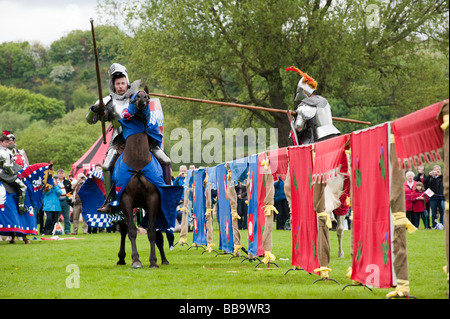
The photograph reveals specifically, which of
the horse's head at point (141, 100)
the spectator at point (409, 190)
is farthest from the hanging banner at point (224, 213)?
the spectator at point (409, 190)

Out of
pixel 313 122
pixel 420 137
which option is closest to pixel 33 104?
pixel 313 122

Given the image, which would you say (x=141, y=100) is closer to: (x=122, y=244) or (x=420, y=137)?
(x=122, y=244)

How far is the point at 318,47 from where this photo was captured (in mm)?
29125

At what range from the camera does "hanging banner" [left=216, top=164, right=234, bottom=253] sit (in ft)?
46.1

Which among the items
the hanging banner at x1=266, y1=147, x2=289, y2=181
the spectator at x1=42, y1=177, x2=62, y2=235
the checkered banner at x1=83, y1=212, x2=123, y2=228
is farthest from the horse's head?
the spectator at x1=42, y1=177, x2=62, y2=235

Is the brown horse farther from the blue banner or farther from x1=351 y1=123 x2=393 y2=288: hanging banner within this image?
x1=351 y1=123 x2=393 y2=288: hanging banner

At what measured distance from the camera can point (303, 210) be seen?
9633mm

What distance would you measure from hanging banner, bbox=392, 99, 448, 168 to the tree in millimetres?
23108

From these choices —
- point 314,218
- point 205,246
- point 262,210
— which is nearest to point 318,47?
point 205,246

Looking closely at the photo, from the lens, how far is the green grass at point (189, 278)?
7.86 m

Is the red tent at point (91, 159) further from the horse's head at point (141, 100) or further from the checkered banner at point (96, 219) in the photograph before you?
the horse's head at point (141, 100)

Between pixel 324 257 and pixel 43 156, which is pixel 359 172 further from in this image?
pixel 43 156

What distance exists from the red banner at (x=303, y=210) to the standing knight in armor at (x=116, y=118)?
320 cm

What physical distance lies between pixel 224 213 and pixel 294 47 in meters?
17.0
